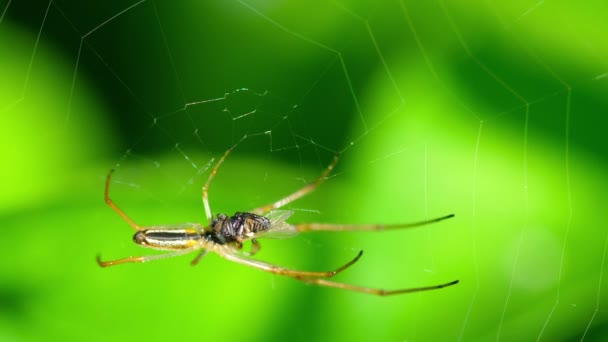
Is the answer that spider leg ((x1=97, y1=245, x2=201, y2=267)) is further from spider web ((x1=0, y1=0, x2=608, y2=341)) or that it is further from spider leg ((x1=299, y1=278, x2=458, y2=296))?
spider leg ((x1=299, y1=278, x2=458, y2=296))

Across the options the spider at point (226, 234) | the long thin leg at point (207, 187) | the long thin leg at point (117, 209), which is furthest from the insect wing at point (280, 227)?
the long thin leg at point (117, 209)

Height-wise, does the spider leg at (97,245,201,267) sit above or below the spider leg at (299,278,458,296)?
above

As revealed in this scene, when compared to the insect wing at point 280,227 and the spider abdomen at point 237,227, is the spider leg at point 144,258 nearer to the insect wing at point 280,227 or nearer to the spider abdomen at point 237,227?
the spider abdomen at point 237,227

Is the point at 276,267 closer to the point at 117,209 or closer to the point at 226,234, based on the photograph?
the point at 226,234

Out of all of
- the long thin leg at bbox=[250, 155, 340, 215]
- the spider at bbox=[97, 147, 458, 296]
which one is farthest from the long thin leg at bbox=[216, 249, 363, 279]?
the long thin leg at bbox=[250, 155, 340, 215]

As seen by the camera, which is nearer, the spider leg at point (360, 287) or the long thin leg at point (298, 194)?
the spider leg at point (360, 287)

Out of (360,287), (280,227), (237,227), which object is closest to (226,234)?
(237,227)
